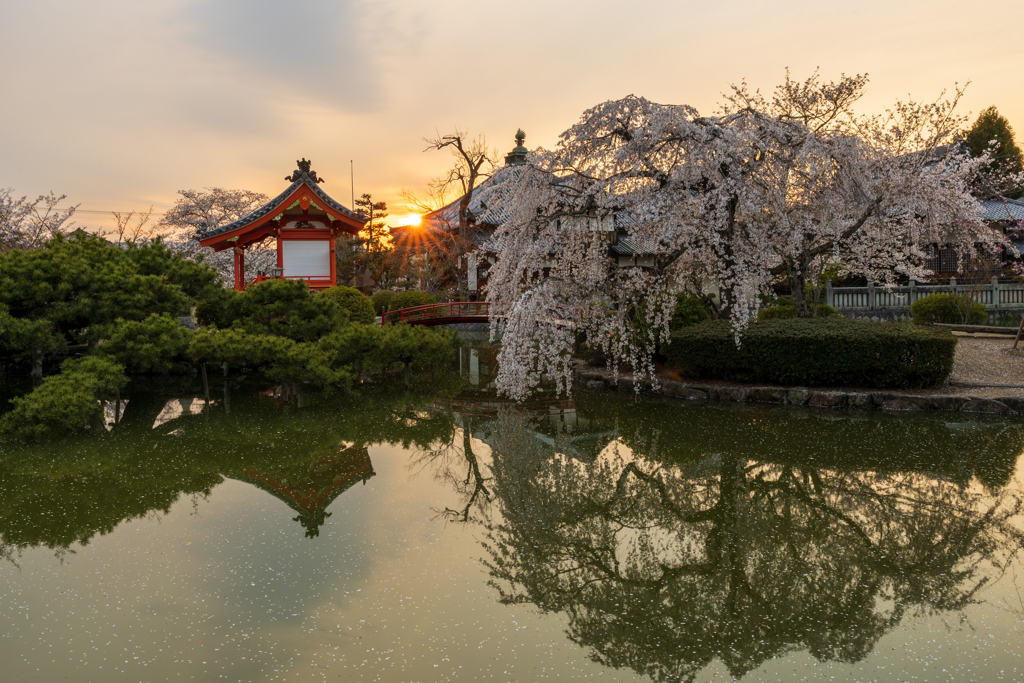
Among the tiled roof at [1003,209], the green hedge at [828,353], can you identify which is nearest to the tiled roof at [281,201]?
the green hedge at [828,353]

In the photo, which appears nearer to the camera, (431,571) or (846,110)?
(431,571)

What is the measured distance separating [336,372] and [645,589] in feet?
25.1

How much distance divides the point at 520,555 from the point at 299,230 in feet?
49.3

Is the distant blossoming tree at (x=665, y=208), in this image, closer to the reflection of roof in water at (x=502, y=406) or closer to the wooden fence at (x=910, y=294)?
the reflection of roof in water at (x=502, y=406)

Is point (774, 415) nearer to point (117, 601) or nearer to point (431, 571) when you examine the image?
point (431, 571)

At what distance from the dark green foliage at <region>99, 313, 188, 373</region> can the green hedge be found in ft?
27.9

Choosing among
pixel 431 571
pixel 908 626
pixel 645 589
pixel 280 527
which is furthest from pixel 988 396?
pixel 280 527

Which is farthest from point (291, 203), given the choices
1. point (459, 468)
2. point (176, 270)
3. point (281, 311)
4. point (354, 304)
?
point (459, 468)

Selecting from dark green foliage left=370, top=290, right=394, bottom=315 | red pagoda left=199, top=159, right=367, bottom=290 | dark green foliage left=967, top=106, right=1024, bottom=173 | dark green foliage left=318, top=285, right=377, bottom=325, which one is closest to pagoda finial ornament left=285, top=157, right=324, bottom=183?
red pagoda left=199, top=159, right=367, bottom=290

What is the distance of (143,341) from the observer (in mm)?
9531

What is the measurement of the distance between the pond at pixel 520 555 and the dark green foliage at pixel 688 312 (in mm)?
3937

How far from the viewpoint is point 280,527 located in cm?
546

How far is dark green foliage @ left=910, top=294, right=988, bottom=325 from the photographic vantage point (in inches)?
664

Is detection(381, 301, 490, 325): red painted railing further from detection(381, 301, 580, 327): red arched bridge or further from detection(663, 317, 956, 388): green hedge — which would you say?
detection(663, 317, 956, 388): green hedge
